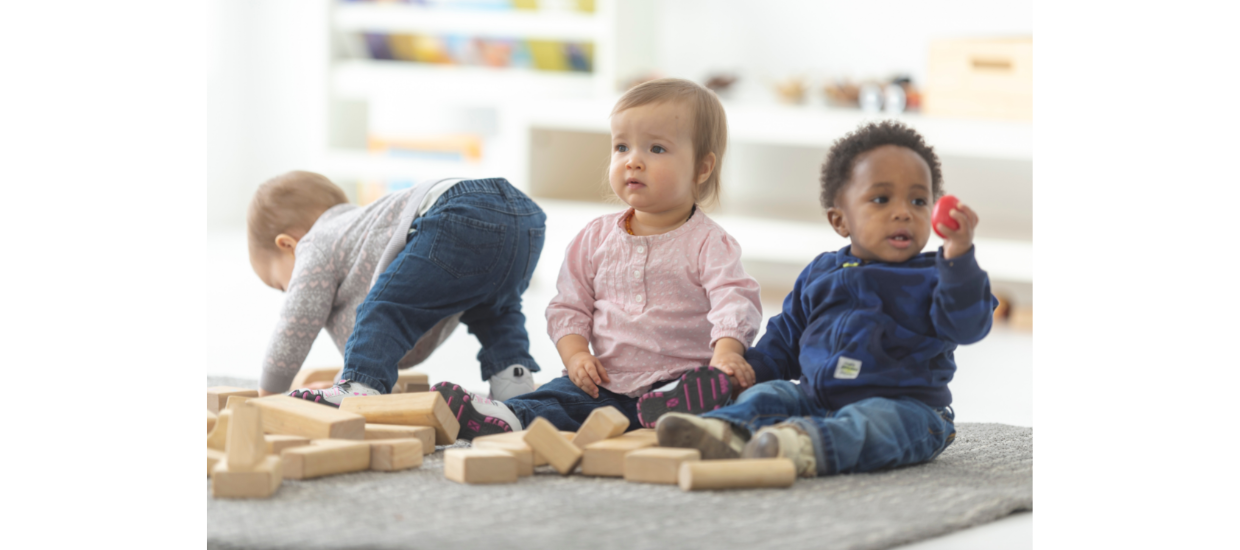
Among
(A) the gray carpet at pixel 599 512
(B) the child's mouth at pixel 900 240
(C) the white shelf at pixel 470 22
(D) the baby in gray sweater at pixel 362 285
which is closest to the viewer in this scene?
(A) the gray carpet at pixel 599 512

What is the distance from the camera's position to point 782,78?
143 inches

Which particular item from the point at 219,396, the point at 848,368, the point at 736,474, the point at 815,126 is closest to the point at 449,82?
the point at 815,126

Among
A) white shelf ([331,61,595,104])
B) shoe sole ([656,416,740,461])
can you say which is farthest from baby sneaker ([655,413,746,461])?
white shelf ([331,61,595,104])

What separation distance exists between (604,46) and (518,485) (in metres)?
2.57

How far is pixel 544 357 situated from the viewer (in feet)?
7.07

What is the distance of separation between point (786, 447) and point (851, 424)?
83 millimetres

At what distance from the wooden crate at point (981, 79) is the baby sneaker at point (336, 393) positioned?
1.97 metres

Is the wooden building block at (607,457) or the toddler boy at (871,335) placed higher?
the toddler boy at (871,335)

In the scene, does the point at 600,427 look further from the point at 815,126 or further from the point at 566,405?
the point at 815,126

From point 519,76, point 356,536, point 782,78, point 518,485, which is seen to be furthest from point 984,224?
point 356,536

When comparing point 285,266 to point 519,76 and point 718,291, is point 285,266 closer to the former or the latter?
point 718,291

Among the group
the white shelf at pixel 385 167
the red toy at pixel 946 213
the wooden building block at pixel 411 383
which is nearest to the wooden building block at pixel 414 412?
the wooden building block at pixel 411 383

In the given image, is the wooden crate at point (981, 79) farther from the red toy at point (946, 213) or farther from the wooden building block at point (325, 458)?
the wooden building block at point (325, 458)

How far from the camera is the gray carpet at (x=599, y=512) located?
899 mm
